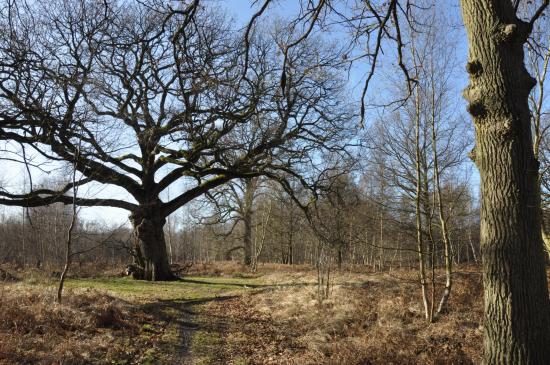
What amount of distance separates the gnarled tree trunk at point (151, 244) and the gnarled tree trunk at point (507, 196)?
17160 millimetres

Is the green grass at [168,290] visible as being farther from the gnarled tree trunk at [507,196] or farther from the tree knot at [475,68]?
the tree knot at [475,68]

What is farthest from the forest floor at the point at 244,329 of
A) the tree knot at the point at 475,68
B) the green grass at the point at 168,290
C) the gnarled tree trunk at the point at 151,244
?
the gnarled tree trunk at the point at 151,244

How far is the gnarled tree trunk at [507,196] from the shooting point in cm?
326

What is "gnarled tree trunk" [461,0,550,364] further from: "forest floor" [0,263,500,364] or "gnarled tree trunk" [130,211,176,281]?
"gnarled tree trunk" [130,211,176,281]

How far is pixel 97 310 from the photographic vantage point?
8594 mm

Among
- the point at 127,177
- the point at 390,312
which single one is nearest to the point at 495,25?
the point at 390,312

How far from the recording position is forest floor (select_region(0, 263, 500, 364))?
6.66 metres

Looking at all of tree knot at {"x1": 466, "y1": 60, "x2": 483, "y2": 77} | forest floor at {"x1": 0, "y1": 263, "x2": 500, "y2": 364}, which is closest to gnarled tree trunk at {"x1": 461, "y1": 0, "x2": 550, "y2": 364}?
tree knot at {"x1": 466, "y1": 60, "x2": 483, "y2": 77}

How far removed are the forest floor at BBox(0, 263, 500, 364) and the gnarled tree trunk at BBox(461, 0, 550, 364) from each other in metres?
Result: 3.45

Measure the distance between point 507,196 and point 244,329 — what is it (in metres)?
7.50

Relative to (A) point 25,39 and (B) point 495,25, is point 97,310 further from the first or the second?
(B) point 495,25

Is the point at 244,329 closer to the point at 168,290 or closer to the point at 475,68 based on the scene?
the point at 168,290

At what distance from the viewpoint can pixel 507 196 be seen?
10.9 ft

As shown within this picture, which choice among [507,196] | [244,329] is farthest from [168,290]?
[507,196]
